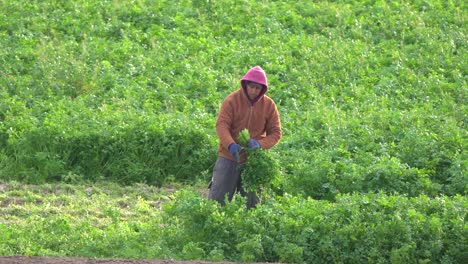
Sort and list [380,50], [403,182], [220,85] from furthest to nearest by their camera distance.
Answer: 1. [380,50]
2. [220,85]
3. [403,182]

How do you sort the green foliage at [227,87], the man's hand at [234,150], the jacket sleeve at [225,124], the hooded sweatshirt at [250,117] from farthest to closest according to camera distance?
the green foliage at [227,87] < the hooded sweatshirt at [250,117] < the jacket sleeve at [225,124] < the man's hand at [234,150]

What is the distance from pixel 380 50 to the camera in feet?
58.2

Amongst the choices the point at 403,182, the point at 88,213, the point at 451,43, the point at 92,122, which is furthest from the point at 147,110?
the point at 451,43

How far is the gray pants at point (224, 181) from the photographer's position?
1048cm

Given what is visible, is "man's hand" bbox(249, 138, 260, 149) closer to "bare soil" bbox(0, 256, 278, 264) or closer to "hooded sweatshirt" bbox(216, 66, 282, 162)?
"hooded sweatshirt" bbox(216, 66, 282, 162)

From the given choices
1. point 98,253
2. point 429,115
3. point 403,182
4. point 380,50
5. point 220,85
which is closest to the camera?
point 98,253

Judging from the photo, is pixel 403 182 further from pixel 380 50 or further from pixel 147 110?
pixel 380 50

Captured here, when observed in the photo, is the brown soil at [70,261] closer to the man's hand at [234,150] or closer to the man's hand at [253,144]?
the man's hand at [234,150]

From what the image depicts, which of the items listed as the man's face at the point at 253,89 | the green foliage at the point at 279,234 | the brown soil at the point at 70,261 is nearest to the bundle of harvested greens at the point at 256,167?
the green foliage at the point at 279,234

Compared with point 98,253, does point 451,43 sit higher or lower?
higher

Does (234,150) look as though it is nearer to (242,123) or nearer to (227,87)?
(242,123)

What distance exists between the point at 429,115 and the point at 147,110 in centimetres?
401

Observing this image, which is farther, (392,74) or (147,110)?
(392,74)

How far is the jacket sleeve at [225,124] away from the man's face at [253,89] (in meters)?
0.24
